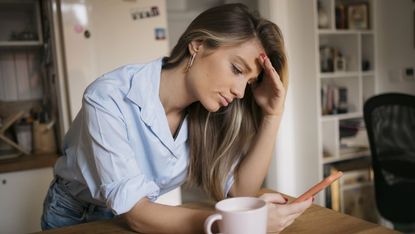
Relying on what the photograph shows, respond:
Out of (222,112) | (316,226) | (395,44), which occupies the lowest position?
(316,226)

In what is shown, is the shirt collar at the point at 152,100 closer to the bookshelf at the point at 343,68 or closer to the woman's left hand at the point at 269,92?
the woman's left hand at the point at 269,92

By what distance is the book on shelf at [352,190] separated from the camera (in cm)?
277

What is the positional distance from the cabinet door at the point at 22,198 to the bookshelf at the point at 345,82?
181 cm

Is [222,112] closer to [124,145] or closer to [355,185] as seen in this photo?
[124,145]

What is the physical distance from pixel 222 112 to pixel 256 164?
189mm

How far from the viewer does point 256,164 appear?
1036 mm

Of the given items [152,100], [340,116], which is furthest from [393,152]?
[152,100]

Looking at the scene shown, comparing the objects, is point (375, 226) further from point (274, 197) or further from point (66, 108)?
point (66, 108)

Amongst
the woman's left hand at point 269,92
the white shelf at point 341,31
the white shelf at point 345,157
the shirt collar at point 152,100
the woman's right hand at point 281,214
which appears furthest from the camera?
the white shelf at point 345,157

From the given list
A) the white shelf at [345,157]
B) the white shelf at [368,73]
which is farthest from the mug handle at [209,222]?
the white shelf at [368,73]

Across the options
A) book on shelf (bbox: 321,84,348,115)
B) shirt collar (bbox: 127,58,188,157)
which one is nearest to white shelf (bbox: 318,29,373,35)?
book on shelf (bbox: 321,84,348,115)

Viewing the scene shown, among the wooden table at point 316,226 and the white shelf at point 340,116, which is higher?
the wooden table at point 316,226

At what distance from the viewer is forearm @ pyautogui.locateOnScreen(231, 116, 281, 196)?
1032 millimetres

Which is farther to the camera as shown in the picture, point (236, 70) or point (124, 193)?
point (236, 70)
